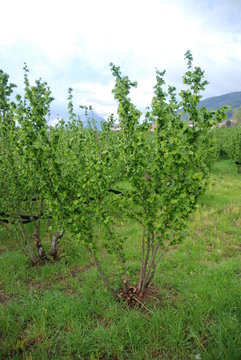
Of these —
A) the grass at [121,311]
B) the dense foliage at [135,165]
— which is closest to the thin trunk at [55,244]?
the grass at [121,311]

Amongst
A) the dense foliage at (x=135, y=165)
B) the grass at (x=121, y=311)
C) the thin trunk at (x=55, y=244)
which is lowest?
the grass at (x=121, y=311)

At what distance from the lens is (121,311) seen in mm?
4215

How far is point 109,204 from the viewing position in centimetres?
412

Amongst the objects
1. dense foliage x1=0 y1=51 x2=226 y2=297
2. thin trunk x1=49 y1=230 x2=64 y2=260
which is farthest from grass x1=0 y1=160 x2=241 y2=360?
dense foliage x1=0 y1=51 x2=226 y2=297

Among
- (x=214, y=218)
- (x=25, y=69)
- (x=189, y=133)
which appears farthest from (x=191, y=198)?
(x=214, y=218)

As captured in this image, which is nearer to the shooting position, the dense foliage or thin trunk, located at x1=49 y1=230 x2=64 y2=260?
the dense foliage

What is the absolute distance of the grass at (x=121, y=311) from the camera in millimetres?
3453

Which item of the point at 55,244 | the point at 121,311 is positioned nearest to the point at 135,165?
the point at 121,311

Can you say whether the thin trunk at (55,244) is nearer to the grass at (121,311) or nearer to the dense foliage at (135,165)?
the grass at (121,311)

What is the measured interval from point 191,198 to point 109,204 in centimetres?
135

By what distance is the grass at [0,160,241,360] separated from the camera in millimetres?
3453

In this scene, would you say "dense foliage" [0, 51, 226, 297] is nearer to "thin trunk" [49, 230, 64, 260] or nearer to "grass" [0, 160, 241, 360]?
"grass" [0, 160, 241, 360]

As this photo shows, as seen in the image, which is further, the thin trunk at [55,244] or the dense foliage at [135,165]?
the thin trunk at [55,244]

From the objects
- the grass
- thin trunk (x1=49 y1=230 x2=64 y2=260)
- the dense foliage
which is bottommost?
the grass
